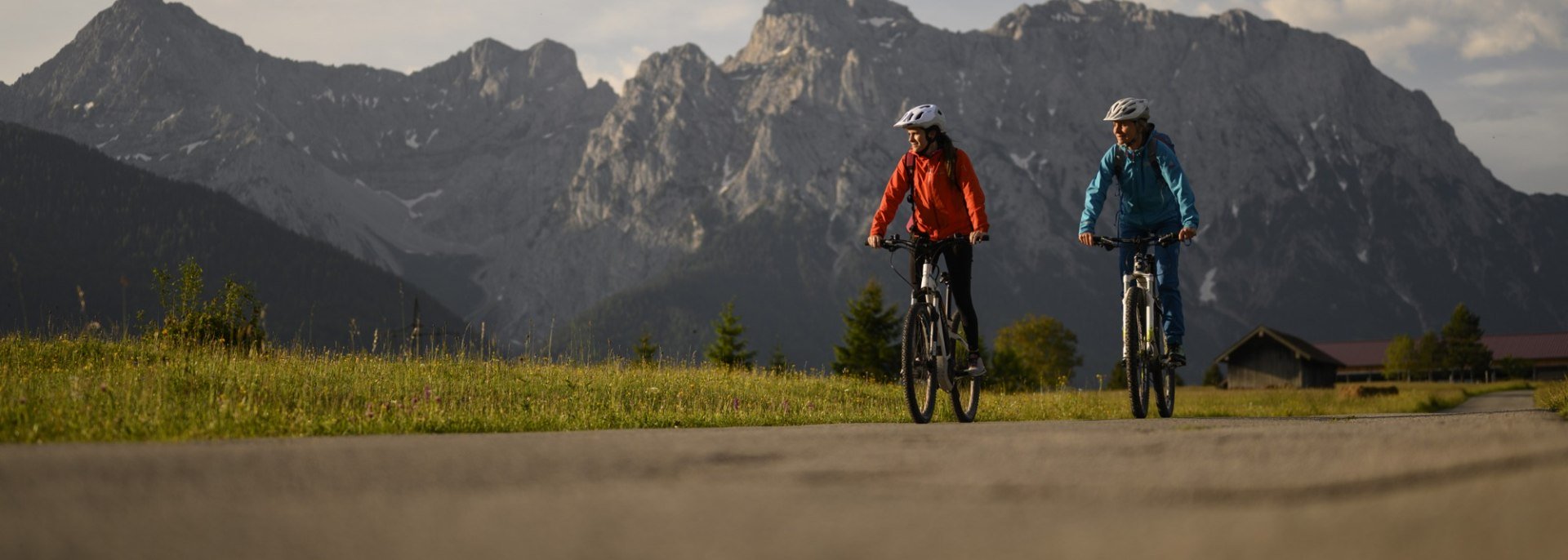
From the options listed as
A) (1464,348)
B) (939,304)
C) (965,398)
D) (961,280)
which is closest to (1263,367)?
(1464,348)

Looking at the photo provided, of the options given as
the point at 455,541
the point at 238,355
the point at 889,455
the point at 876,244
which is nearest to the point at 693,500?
the point at 455,541

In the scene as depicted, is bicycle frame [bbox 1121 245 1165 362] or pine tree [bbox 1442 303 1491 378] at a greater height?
pine tree [bbox 1442 303 1491 378]

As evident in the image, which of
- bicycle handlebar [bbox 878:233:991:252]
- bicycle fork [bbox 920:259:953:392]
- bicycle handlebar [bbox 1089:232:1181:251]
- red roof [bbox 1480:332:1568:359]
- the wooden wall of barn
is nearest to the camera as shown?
bicycle fork [bbox 920:259:953:392]

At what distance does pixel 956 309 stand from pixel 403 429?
15.9 feet

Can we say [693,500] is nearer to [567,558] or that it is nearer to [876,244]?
[567,558]

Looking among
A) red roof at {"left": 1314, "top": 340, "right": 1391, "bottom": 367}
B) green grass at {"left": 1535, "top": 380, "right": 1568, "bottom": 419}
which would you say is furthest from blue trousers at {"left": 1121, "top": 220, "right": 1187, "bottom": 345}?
red roof at {"left": 1314, "top": 340, "right": 1391, "bottom": 367}

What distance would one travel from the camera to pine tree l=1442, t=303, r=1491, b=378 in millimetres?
103456

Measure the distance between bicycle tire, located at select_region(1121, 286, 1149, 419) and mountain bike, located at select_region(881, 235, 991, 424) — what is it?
4.90ft

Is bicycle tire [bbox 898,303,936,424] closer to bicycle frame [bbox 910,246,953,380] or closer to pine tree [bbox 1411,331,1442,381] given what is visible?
bicycle frame [bbox 910,246,953,380]

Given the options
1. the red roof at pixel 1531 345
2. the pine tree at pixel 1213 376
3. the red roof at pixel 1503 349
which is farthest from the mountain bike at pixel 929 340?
the red roof at pixel 1531 345

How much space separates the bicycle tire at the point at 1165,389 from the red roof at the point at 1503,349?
11171 cm

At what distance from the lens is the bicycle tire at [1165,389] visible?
11578 mm

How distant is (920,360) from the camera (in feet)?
33.8

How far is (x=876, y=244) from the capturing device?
35.6 ft
